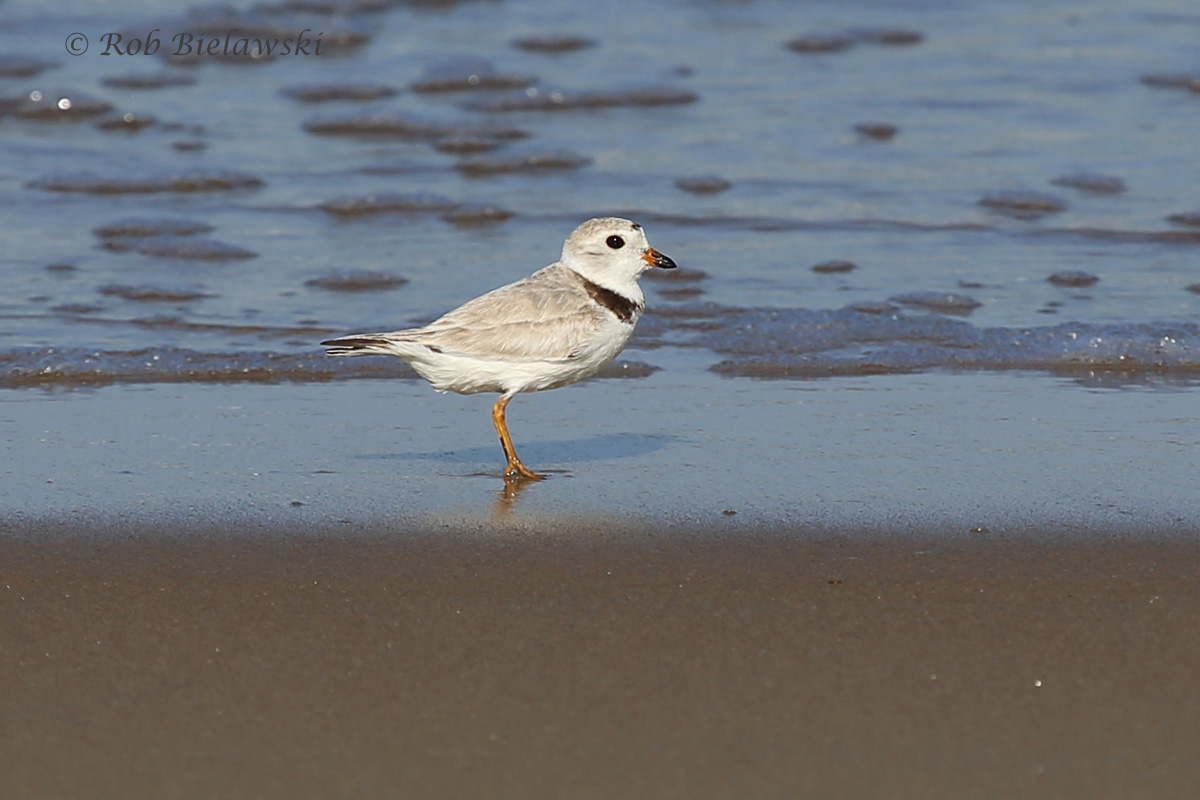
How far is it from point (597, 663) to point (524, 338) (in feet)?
7.18

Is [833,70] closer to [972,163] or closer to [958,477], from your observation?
[972,163]

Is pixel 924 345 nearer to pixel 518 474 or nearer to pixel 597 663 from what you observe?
pixel 518 474

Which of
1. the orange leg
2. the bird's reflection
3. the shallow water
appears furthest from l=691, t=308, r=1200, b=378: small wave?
the bird's reflection

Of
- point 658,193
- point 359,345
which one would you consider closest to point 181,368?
point 359,345

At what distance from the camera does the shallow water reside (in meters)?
7.18

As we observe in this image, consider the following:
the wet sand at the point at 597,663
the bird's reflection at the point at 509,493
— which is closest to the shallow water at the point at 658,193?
the bird's reflection at the point at 509,493

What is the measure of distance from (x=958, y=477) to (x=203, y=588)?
2516mm

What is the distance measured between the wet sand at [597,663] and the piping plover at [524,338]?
1048 millimetres

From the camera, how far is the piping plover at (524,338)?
5613mm

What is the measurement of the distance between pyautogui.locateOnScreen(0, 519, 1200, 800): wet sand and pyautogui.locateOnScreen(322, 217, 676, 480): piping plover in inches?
41.3

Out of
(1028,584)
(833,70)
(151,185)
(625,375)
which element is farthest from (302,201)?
(1028,584)

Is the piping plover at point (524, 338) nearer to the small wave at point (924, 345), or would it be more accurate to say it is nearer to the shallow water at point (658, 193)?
the shallow water at point (658, 193)

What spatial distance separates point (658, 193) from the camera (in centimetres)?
1073

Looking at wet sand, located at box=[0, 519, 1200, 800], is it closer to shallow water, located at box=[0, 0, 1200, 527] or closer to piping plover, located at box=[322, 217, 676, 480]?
shallow water, located at box=[0, 0, 1200, 527]
